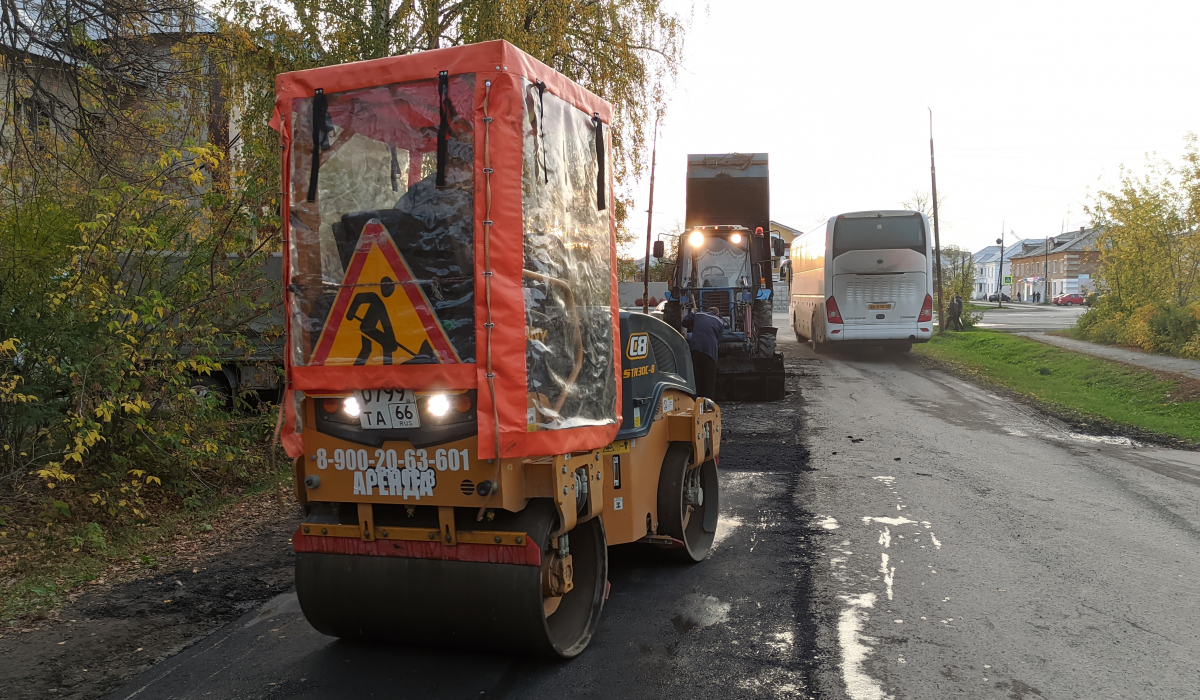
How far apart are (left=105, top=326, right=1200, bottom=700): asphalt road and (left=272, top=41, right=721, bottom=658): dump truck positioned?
325 millimetres

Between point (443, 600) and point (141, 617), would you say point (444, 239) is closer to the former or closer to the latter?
point (443, 600)

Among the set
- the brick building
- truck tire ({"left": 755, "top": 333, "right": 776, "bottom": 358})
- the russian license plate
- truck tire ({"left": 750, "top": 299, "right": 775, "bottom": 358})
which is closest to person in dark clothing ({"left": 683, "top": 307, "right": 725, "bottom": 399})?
truck tire ({"left": 750, "top": 299, "right": 775, "bottom": 358})

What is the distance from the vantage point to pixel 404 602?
435 cm

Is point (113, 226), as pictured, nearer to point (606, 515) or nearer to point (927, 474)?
point (606, 515)

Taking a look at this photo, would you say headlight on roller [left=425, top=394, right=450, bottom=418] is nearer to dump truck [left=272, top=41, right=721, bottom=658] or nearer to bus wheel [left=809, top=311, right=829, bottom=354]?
dump truck [left=272, top=41, right=721, bottom=658]

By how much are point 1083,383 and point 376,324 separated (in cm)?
1847

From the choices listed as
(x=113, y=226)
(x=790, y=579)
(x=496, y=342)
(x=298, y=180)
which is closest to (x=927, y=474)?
(x=790, y=579)

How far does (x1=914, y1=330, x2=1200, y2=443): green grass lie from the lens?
46.3 feet

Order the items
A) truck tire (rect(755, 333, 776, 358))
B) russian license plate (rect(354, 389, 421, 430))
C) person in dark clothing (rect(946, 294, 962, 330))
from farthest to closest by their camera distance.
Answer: person in dark clothing (rect(946, 294, 962, 330)) < truck tire (rect(755, 333, 776, 358)) < russian license plate (rect(354, 389, 421, 430))

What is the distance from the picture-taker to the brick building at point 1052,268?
104 meters

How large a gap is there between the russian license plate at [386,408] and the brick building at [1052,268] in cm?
10153

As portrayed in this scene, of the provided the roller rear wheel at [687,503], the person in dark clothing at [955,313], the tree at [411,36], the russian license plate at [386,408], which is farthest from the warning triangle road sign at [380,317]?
the person in dark clothing at [955,313]

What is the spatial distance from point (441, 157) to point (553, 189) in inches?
24.7

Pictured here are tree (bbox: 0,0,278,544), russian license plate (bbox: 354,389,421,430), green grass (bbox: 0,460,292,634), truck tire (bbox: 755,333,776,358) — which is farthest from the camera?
truck tire (bbox: 755,333,776,358)
